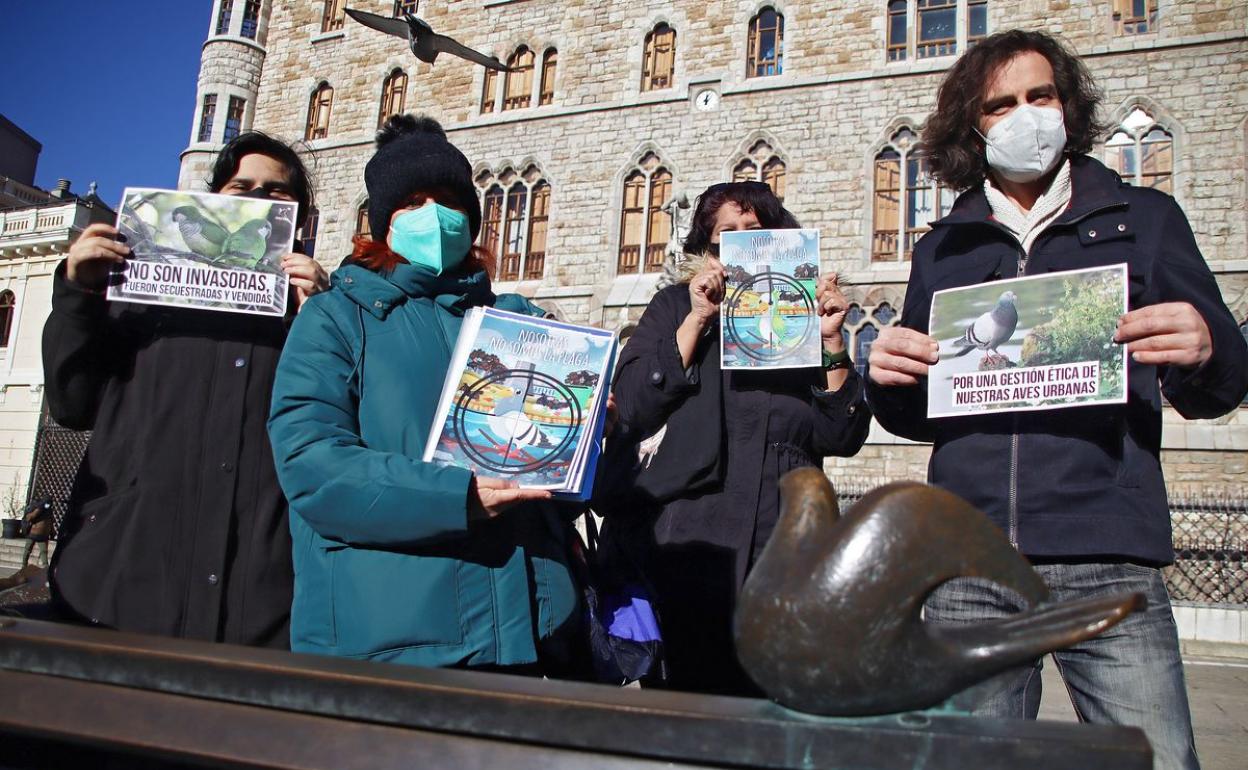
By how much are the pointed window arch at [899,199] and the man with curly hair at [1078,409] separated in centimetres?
1273

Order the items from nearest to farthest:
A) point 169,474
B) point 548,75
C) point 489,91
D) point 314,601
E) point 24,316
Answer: point 314,601 → point 169,474 → point 548,75 → point 489,91 → point 24,316

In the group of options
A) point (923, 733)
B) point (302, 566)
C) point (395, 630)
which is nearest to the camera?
point (923, 733)

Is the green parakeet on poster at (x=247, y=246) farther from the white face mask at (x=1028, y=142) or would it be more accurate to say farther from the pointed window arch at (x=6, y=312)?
the pointed window arch at (x=6, y=312)

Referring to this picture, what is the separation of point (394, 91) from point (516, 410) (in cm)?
1955

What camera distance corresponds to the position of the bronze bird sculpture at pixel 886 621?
2.48ft

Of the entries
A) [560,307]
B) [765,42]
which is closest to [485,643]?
[560,307]

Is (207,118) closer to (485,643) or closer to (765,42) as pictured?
(765,42)

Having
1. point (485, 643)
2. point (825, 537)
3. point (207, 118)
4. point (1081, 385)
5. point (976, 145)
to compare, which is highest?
point (207, 118)

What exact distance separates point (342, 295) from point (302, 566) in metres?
0.58

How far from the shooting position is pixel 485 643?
149cm

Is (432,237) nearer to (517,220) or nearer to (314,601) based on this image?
(314,601)

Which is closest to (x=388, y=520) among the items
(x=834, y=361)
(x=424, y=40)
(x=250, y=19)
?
(x=834, y=361)

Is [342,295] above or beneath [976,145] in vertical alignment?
beneath

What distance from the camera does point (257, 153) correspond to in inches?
100
